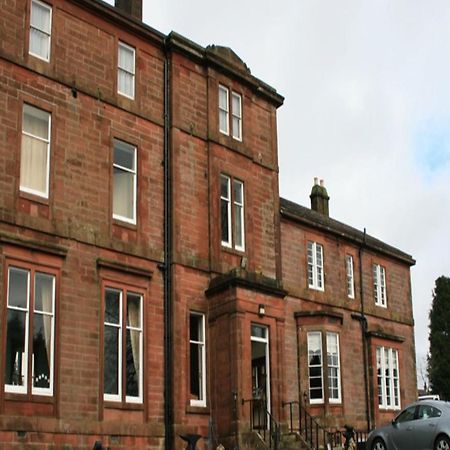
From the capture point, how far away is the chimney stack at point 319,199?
38469 millimetres

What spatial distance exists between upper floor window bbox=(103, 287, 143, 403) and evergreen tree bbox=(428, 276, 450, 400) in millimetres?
31706

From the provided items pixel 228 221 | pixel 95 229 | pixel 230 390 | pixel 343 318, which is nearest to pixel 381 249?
pixel 343 318

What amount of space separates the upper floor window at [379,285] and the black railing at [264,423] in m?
11.9

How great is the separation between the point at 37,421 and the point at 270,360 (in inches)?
313

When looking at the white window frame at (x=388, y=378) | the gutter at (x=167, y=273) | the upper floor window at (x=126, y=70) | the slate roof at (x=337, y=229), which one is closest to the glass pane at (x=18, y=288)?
the gutter at (x=167, y=273)

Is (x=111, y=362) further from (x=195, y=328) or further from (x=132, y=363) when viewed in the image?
(x=195, y=328)

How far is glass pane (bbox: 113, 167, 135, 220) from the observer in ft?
76.3

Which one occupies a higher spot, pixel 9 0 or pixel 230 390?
pixel 9 0

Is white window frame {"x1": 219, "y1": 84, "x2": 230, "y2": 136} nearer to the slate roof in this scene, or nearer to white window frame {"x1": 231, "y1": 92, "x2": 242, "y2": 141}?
white window frame {"x1": 231, "y1": 92, "x2": 242, "y2": 141}

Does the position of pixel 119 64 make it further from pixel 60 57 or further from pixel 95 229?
pixel 95 229

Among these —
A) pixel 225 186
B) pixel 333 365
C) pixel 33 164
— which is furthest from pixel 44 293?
pixel 333 365

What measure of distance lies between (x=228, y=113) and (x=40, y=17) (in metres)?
7.13

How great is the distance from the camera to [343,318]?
32.1 m

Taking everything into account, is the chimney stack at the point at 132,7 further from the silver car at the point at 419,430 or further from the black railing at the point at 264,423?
the silver car at the point at 419,430
